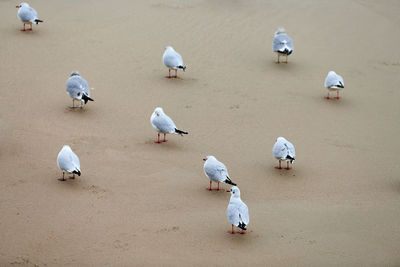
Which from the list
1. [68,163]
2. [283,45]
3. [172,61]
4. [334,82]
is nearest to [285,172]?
[68,163]

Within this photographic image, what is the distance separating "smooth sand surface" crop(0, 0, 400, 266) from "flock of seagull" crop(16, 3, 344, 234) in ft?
0.95

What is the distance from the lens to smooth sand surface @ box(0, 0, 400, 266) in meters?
9.19

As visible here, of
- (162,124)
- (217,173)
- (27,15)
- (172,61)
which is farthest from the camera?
(27,15)

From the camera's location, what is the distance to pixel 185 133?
475 inches

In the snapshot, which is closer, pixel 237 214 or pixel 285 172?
pixel 237 214

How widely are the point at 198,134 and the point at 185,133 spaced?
922 millimetres

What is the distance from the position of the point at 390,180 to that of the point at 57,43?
9.47 metres

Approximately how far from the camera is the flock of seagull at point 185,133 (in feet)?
31.0

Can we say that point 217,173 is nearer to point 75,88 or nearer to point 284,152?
point 284,152

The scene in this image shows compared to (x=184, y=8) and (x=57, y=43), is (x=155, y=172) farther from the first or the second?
(x=184, y=8)

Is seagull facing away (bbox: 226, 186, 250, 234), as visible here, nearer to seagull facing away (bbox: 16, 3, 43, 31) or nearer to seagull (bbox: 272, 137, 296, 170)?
seagull (bbox: 272, 137, 296, 170)

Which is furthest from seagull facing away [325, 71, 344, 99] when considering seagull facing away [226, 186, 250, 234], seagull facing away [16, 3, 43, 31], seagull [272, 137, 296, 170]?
seagull facing away [16, 3, 43, 31]

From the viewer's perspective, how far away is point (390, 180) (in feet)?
38.3

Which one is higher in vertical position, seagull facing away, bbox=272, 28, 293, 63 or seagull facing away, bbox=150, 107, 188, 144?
seagull facing away, bbox=272, 28, 293, 63
